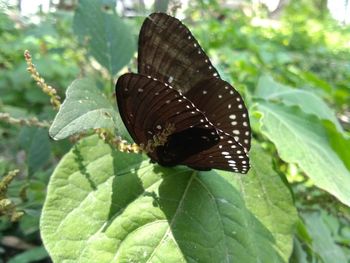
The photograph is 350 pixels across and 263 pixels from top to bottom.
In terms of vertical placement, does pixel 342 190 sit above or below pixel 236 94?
below

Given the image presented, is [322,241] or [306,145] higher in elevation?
[306,145]

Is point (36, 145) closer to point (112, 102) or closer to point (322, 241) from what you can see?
point (112, 102)

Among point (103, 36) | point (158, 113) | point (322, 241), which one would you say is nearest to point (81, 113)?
point (158, 113)

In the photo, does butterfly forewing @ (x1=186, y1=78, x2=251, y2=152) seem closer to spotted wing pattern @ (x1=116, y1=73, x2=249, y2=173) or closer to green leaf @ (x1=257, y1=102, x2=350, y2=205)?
spotted wing pattern @ (x1=116, y1=73, x2=249, y2=173)

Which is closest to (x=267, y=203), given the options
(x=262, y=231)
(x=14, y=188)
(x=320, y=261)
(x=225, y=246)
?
(x=262, y=231)

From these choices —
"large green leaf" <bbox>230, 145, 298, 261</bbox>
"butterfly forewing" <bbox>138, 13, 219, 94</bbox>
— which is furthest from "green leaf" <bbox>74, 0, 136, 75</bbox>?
"large green leaf" <bbox>230, 145, 298, 261</bbox>

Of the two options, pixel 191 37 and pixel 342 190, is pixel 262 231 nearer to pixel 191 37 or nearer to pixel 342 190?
pixel 342 190
